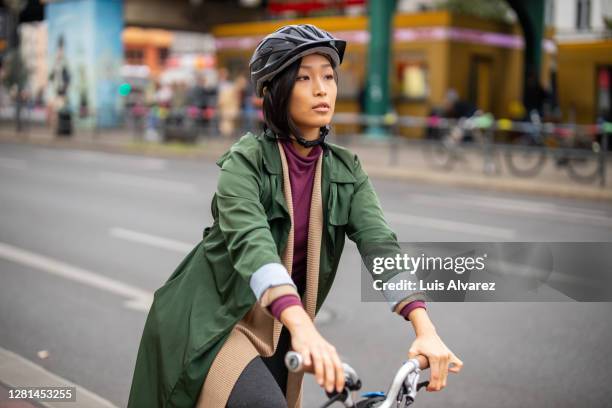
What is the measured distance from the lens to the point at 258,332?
2.38m

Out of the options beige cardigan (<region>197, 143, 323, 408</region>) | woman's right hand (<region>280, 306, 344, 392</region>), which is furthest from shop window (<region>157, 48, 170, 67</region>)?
woman's right hand (<region>280, 306, 344, 392</region>)

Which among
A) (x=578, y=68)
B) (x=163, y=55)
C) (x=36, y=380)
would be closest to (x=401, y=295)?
(x=36, y=380)

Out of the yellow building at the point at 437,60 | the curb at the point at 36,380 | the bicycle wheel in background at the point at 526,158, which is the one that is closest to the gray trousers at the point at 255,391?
the curb at the point at 36,380

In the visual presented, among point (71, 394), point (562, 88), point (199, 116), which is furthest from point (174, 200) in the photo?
point (562, 88)

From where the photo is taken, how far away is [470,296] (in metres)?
2.28

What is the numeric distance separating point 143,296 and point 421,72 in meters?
22.6

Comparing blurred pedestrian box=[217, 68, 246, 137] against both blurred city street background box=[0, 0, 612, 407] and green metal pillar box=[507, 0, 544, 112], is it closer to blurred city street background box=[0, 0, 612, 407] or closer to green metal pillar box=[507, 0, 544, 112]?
blurred city street background box=[0, 0, 612, 407]

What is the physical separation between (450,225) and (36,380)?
7539 millimetres

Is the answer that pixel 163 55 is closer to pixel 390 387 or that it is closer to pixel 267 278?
pixel 267 278

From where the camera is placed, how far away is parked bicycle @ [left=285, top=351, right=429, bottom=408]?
73.0 inches

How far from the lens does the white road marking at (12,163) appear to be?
17.7m

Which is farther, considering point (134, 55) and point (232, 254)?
point (134, 55)

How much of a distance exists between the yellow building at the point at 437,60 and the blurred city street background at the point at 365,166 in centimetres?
Result: 6

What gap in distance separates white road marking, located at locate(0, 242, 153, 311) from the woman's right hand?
15.7 ft
